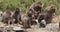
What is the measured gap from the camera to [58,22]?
11.1 metres

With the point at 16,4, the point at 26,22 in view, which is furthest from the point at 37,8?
the point at 26,22

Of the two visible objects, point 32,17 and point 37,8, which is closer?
point 32,17

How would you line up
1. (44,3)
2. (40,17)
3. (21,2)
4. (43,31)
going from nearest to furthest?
(43,31) → (40,17) → (44,3) → (21,2)

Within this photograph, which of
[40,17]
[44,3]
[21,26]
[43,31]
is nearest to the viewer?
[43,31]

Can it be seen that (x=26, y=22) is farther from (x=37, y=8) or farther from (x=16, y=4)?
(x=16, y=4)

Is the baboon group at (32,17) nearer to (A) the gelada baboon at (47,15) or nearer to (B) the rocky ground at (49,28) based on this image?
(A) the gelada baboon at (47,15)

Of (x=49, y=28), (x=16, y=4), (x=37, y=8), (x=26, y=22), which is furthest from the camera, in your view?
(x=16, y=4)

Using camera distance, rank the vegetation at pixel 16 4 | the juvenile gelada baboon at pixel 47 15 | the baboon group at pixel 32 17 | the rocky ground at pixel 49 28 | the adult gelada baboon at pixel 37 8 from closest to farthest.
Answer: the rocky ground at pixel 49 28 < the baboon group at pixel 32 17 < the juvenile gelada baboon at pixel 47 15 < the adult gelada baboon at pixel 37 8 < the vegetation at pixel 16 4

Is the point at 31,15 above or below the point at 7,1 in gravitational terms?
below

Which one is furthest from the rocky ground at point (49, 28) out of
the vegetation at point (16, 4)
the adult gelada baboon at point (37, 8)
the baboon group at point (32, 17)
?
the vegetation at point (16, 4)

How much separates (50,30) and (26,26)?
3.15ft

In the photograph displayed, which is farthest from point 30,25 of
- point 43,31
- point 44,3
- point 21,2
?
point 21,2

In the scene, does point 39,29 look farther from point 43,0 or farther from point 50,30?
point 43,0

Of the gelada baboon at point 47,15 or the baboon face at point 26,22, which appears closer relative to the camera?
the baboon face at point 26,22
